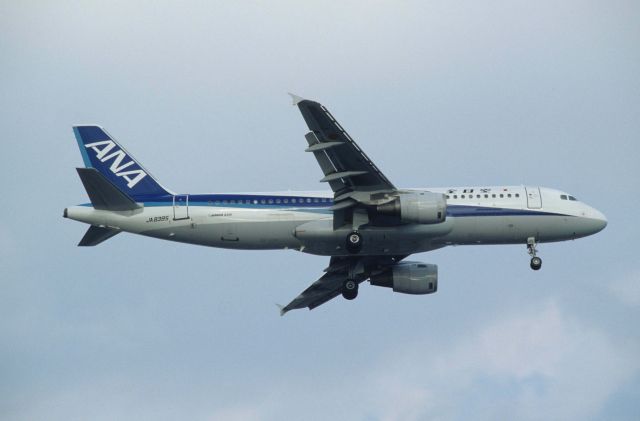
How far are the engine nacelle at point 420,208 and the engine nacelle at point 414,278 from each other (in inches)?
338

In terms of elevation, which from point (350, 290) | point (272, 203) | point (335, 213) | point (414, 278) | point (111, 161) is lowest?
point (350, 290)

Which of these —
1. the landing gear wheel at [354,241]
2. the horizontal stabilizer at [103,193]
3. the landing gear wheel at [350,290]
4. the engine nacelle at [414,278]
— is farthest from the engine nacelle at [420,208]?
the horizontal stabilizer at [103,193]

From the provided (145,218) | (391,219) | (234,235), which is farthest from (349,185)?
(145,218)

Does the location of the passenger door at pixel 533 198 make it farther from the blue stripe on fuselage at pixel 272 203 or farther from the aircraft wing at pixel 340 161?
the aircraft wing at pixel 340 161

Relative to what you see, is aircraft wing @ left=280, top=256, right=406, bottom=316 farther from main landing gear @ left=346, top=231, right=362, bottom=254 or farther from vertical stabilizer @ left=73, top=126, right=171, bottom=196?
vertical stabilizer @ left=73, top=126, right=171, bottom=196

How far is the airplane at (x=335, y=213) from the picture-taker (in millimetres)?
61250

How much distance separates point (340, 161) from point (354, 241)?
4.97 m

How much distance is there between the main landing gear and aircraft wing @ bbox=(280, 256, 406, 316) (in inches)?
265

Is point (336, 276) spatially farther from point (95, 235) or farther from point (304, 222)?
point (95, 235)

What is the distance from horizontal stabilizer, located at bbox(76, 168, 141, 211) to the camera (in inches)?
2378

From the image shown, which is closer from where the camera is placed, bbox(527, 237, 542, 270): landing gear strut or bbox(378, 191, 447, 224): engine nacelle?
bbox(378, 191, 447, 224): engine nacelle

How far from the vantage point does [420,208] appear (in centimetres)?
6062

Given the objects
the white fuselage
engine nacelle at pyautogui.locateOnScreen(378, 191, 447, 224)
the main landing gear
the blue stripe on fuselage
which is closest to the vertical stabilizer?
the blue stripe on fuselage

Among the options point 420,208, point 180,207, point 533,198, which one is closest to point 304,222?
point 420,208
